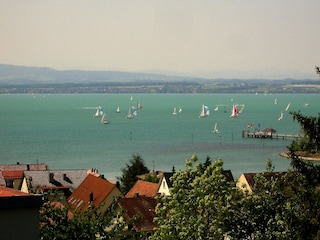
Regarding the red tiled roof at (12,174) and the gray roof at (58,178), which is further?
the red tiled roof at (12,174)

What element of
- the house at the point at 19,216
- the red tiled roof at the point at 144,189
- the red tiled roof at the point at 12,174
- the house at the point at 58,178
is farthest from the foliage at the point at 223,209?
the red tiled roof at the point at 12,174

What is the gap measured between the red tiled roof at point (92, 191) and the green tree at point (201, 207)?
18.1 m

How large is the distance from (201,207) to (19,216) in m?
8.38

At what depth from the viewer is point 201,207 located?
565 inches

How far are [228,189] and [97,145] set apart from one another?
8960 centimetres

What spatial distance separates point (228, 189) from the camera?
14633 millimetres

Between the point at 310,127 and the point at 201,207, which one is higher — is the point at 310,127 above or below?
above

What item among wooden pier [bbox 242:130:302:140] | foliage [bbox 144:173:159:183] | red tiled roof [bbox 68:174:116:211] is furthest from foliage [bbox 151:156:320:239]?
wooden pier [bbox 242:130:302:140]

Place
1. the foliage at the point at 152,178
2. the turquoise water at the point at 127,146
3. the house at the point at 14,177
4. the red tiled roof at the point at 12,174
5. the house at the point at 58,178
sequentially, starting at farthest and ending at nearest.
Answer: the turquoise water at the point at 127,146, the red tiled roof at the point at 12,174, the house at the point at 14,177, the house at the point at 58,178, the foliage at the point at 152,178

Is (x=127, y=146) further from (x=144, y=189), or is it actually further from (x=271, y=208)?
(x=271, y=208)

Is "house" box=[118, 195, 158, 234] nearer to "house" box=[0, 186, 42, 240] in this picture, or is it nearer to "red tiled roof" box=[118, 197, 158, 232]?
"red tiled roof" box=[118, 197, 158, 232]

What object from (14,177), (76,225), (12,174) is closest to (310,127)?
(76,225)

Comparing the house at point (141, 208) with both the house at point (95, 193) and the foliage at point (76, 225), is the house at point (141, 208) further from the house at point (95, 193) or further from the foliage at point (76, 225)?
the foliage at point (76, 225)

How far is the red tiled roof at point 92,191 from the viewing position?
109ft
